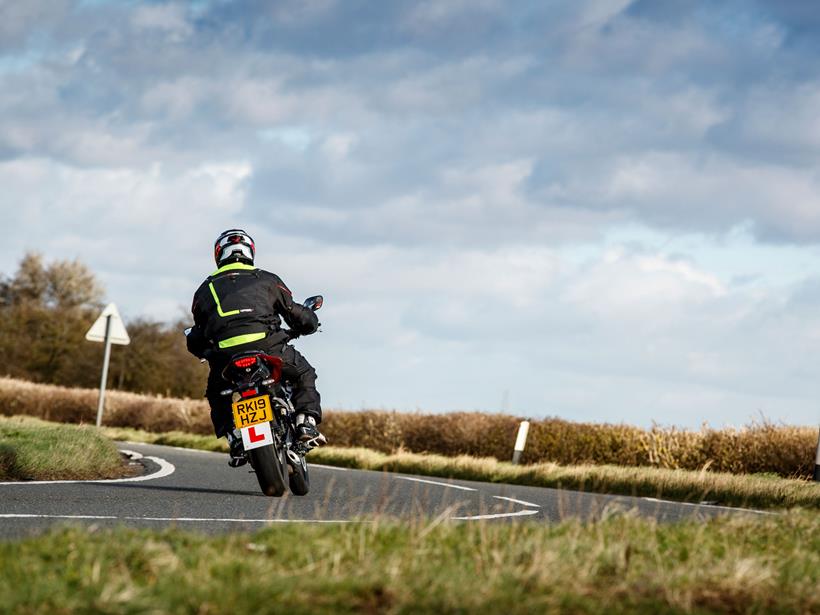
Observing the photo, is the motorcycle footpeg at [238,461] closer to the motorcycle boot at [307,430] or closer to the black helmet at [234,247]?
the motorcycle boot at [307,430]

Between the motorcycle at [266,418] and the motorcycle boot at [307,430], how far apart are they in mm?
43

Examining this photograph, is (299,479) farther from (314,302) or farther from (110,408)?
(110,408)

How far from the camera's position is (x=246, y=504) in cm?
960

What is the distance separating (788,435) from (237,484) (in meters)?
12.3

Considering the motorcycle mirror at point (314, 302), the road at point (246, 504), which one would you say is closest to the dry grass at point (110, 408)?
the road at point (246, 504)

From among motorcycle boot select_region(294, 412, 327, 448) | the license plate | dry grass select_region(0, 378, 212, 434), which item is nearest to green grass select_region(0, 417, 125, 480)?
motorcycle boot select_region(294, 412, 327, 448)

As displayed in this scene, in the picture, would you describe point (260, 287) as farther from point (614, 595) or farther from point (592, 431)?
point (592, 431)

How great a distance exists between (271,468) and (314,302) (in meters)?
1.79

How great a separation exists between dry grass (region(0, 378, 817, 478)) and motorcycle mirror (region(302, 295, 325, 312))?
293 inches

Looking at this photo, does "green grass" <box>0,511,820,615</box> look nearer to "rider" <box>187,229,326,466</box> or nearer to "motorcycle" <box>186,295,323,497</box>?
"motorcycle" <box>186,295,323,497</box>

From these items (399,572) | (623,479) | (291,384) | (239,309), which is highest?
(239,309)

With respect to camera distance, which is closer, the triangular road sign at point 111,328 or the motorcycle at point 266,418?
the motorcycle at point 266,418

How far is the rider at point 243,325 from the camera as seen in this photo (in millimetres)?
10086

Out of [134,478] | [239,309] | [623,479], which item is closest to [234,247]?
[239,309]
